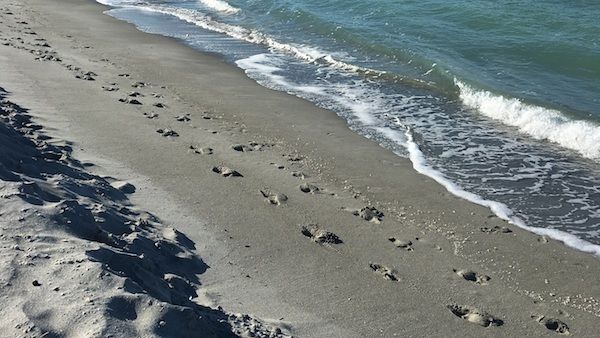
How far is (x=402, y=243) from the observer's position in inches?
322

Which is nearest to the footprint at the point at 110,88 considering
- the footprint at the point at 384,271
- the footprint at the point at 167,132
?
the footprint at the point at 167,132

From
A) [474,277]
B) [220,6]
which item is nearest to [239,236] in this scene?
[474,277]

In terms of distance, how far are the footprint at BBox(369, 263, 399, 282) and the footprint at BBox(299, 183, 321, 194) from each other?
2168 millimetres

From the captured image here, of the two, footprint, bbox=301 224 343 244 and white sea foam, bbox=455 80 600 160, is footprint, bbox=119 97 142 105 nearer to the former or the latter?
footprint, bbox=301 224 343 244

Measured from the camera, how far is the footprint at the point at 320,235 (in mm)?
8098

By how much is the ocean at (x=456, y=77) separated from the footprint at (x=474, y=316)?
2.36m

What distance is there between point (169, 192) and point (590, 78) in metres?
11.8

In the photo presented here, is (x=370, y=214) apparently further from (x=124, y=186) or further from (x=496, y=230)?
(x=124, y=186)

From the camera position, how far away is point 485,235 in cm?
862

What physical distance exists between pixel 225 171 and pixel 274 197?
1.06m

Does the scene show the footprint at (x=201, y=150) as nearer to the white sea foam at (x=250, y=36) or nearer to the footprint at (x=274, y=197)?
the footprint at (x=274, y=197)

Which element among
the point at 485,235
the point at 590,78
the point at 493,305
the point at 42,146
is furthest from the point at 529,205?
the point at 590,78

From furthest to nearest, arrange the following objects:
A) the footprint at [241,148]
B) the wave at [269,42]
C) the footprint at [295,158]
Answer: the wave at [269,42]
the footprint at [241,148]
the footprint at [295,158]

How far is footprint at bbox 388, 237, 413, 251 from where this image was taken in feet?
26.6
